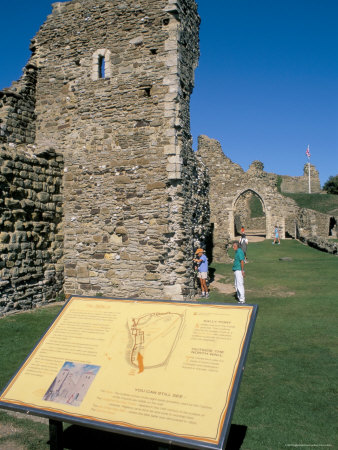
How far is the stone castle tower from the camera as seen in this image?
29.5 feet

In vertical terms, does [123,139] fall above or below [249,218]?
above

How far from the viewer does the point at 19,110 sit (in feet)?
33.6

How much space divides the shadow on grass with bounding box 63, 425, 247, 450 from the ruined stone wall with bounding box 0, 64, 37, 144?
26.3 feet

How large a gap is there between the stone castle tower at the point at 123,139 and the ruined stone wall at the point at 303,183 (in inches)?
1567

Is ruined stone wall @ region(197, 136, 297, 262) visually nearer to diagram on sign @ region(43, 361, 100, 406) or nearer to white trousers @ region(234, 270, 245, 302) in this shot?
white trousers @ region(234, 270, 245, 302)

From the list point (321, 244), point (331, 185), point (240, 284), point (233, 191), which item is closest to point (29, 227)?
point (240, 284)

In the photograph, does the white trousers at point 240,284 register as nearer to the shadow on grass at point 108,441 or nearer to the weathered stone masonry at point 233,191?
the shadow on grass at point 108,441

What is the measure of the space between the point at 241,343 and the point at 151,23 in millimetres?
8609

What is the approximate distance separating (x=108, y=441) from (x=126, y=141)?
272 inches

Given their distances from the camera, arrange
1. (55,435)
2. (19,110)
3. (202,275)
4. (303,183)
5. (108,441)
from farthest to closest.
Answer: (303,183) → (19,110) → (202,275) → (108,441) → (55,435)

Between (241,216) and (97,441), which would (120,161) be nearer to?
(97,441)

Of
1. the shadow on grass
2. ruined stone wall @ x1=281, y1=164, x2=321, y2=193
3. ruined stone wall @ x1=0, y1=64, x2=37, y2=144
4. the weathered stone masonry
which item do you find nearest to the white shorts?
ruined stone wall @ x1=0, y1=64, x2=37, y2=144

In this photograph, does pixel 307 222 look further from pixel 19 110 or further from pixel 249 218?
pixel 19 110

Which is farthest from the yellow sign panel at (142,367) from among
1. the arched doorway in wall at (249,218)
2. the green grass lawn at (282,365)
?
the arched doorway in wall at (249,218)
